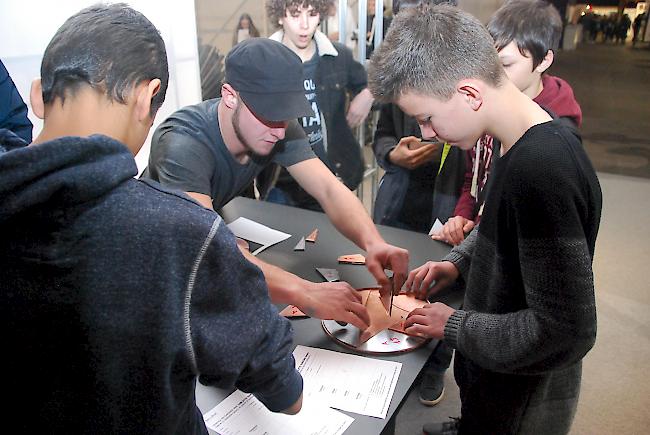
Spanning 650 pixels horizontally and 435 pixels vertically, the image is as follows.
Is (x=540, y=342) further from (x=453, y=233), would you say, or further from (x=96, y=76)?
(x=96, y=76)

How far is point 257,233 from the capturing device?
1.62 m

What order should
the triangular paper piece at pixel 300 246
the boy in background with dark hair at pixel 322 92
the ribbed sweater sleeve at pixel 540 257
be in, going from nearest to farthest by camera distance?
1. the ribbed sweater sleeve at pixel 540 257
2. the triangular paper piece at pixel 300 246
3. the boy in background with dark hair at pixel 322 92

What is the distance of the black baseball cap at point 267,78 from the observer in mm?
1329

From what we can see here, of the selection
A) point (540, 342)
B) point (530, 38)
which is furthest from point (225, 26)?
point (540, 342)

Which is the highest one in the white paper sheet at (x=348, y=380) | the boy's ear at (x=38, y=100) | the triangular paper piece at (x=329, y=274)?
the boy's ear at (x=38, y=100)

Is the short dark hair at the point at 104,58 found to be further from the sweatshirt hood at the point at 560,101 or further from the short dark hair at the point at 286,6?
the short dark hair at the point at 286,6

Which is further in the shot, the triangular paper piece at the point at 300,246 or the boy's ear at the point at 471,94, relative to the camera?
the triangular paper piece at the point at 300,246

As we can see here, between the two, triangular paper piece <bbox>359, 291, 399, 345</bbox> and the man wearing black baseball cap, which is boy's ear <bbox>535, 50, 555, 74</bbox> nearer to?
the man wearing black baseball cap

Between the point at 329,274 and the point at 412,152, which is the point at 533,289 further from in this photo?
the point at 412,152

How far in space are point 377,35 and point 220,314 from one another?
9.49 ft

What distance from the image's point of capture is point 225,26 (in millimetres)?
2953

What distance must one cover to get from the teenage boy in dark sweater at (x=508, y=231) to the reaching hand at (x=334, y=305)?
0.38ft

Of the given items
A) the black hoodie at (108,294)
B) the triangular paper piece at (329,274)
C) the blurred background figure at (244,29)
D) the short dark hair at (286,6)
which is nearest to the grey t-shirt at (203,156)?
the triangular paper piece at (329,274)

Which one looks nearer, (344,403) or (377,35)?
(344,403)
